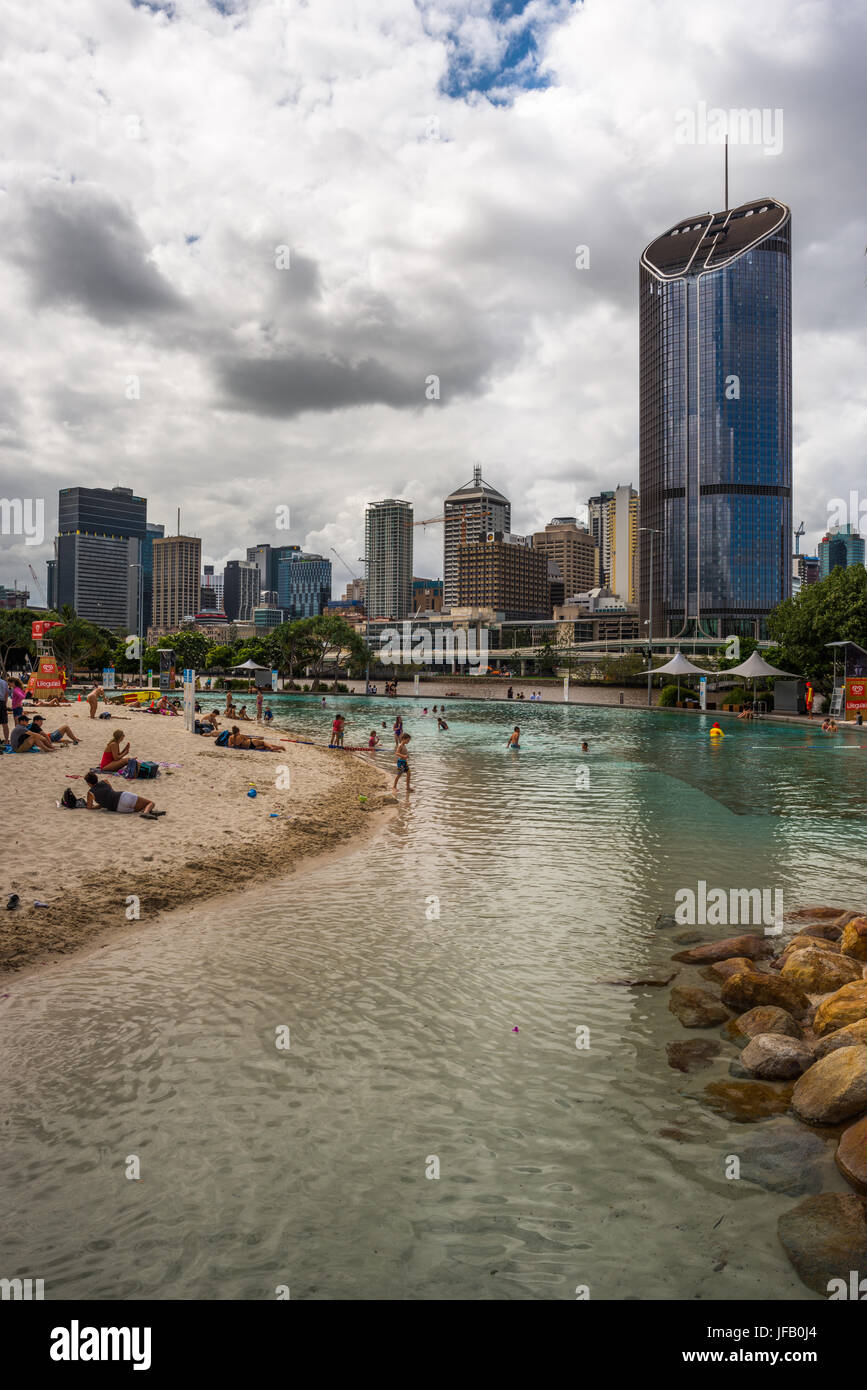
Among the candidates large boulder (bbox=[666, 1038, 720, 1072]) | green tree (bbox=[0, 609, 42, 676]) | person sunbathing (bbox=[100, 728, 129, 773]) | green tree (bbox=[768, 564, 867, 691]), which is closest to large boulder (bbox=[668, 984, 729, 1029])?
large boulder (bbox=[666, 1038, 720, 1072])

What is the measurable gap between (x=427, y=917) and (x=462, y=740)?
112 ft

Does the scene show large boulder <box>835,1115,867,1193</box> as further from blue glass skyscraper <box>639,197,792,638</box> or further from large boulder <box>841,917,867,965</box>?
blue glass skyscraper <box>639,197,792,638</box>

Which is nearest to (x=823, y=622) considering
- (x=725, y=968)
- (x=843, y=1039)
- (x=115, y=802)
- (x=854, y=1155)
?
(x=725, y=968)

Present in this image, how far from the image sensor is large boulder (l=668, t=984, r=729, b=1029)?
880cm

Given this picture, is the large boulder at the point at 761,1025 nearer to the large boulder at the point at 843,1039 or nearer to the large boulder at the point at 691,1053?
the large boulder at the point at 691,1053

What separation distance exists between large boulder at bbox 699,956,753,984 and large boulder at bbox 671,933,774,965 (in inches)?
16.2

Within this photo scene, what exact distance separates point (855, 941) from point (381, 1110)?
7.10 m

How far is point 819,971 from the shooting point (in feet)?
31.3

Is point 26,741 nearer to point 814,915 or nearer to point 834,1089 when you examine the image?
point 814,915
